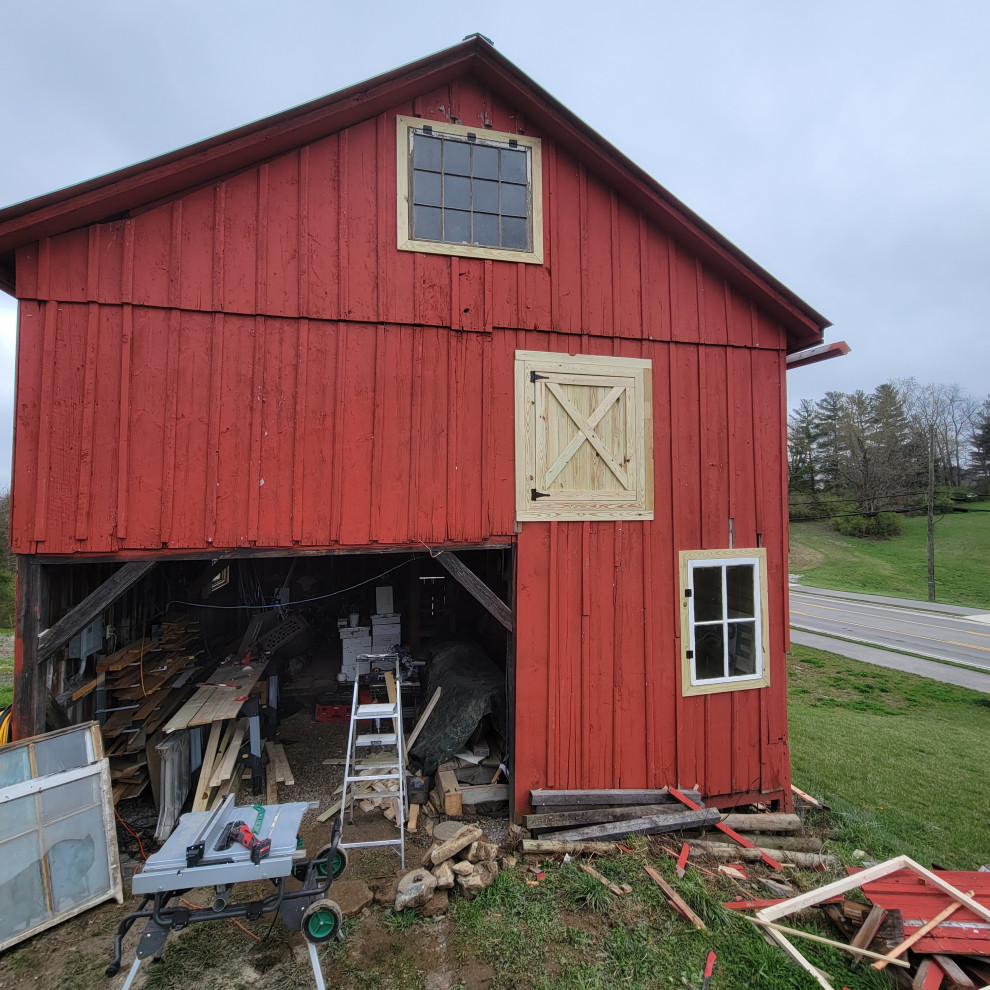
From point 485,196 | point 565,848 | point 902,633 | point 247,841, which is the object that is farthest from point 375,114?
point 902,633

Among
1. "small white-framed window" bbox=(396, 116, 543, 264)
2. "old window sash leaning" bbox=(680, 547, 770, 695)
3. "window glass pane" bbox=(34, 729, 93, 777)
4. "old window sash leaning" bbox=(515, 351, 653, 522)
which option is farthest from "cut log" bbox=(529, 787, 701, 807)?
"small white-framed window" bbox=(396, 116, 543, 264)

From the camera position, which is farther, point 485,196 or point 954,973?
point 485,196

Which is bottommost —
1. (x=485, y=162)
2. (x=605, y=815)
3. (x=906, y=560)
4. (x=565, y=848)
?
(x=906, y=560)

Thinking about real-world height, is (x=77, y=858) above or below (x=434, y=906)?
above

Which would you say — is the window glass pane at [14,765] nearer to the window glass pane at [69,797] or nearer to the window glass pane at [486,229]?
the window glass pane at [69,797]

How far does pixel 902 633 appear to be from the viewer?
20734mm

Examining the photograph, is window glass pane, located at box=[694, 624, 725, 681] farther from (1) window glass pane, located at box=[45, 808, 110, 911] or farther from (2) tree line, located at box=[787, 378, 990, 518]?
(2) tree line, located at box=[787, 378, 990, 518]

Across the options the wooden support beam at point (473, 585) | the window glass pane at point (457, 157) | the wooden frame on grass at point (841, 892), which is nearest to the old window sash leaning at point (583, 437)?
the wooden support beam at point (473, 585)

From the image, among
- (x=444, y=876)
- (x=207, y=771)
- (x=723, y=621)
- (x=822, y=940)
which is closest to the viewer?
(x=822, y=940)

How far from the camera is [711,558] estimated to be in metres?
6.01

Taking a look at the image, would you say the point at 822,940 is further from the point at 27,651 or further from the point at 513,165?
the point at 513,165

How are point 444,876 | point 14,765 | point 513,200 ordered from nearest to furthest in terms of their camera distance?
point 14,765 < point 444,876 < point 513,200

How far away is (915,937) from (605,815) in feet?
8.21

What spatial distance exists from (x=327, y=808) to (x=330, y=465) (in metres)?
3.84
